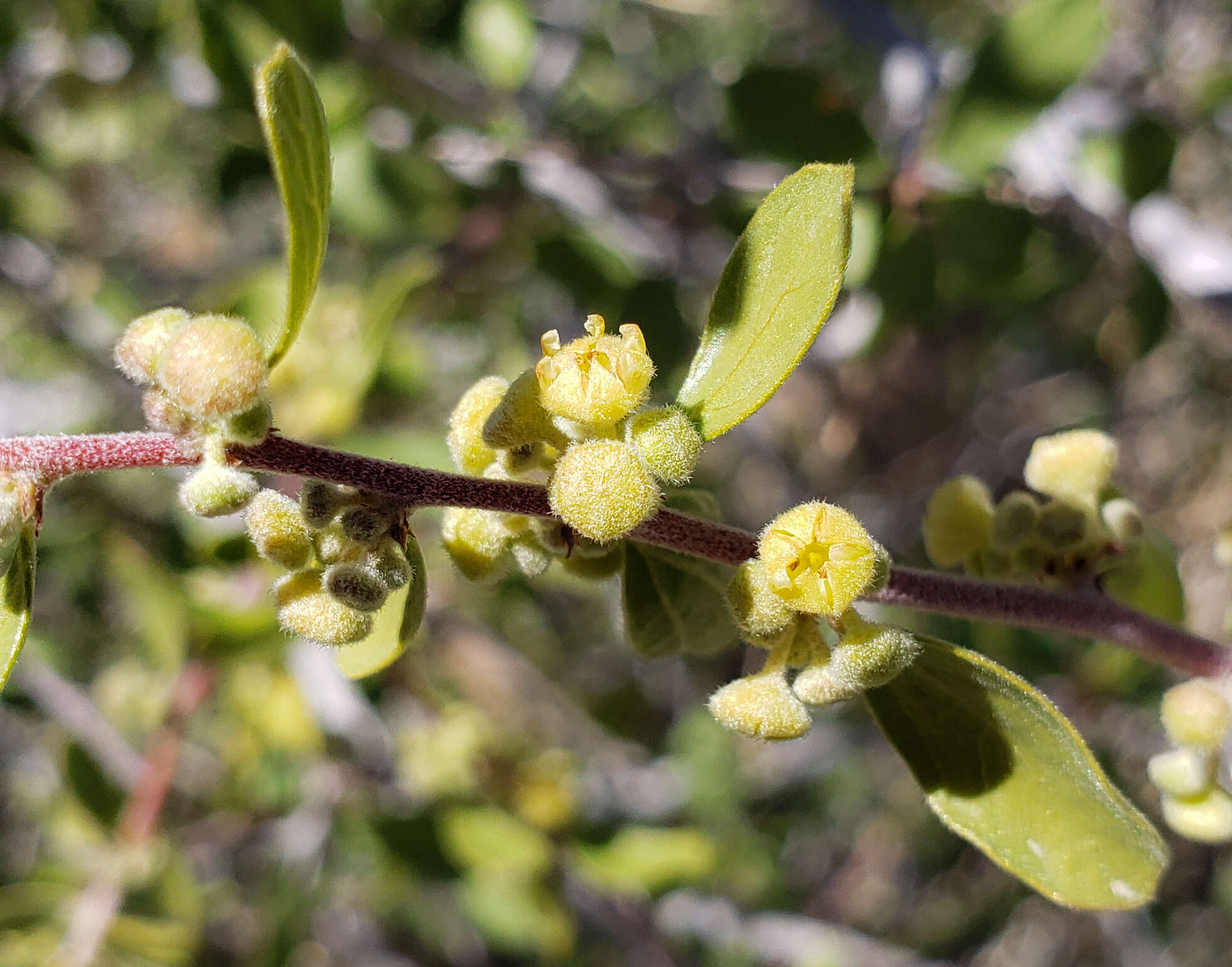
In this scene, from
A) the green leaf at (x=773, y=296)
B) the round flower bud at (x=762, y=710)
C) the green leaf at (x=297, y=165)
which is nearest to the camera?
the green leaf at (x=297, y=165)

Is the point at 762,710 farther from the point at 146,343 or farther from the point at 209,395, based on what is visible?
the point at 146,343

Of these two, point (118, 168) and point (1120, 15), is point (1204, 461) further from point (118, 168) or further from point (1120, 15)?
point (118, 168)

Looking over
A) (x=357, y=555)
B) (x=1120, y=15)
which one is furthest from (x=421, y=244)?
(x=1120, y=15)

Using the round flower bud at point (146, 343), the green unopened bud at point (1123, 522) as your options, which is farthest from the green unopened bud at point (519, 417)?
the green unopened bud at point (1123, 522)

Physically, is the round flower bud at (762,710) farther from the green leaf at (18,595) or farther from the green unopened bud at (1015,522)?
the green leaf at (18,595)

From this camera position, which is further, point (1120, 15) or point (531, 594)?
point (1120, 15)

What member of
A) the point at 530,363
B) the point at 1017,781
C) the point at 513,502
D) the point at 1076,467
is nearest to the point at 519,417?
the point at 513,502

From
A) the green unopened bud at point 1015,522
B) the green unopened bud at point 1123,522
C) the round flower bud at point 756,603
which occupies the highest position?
the round flower bud at point 756,603
